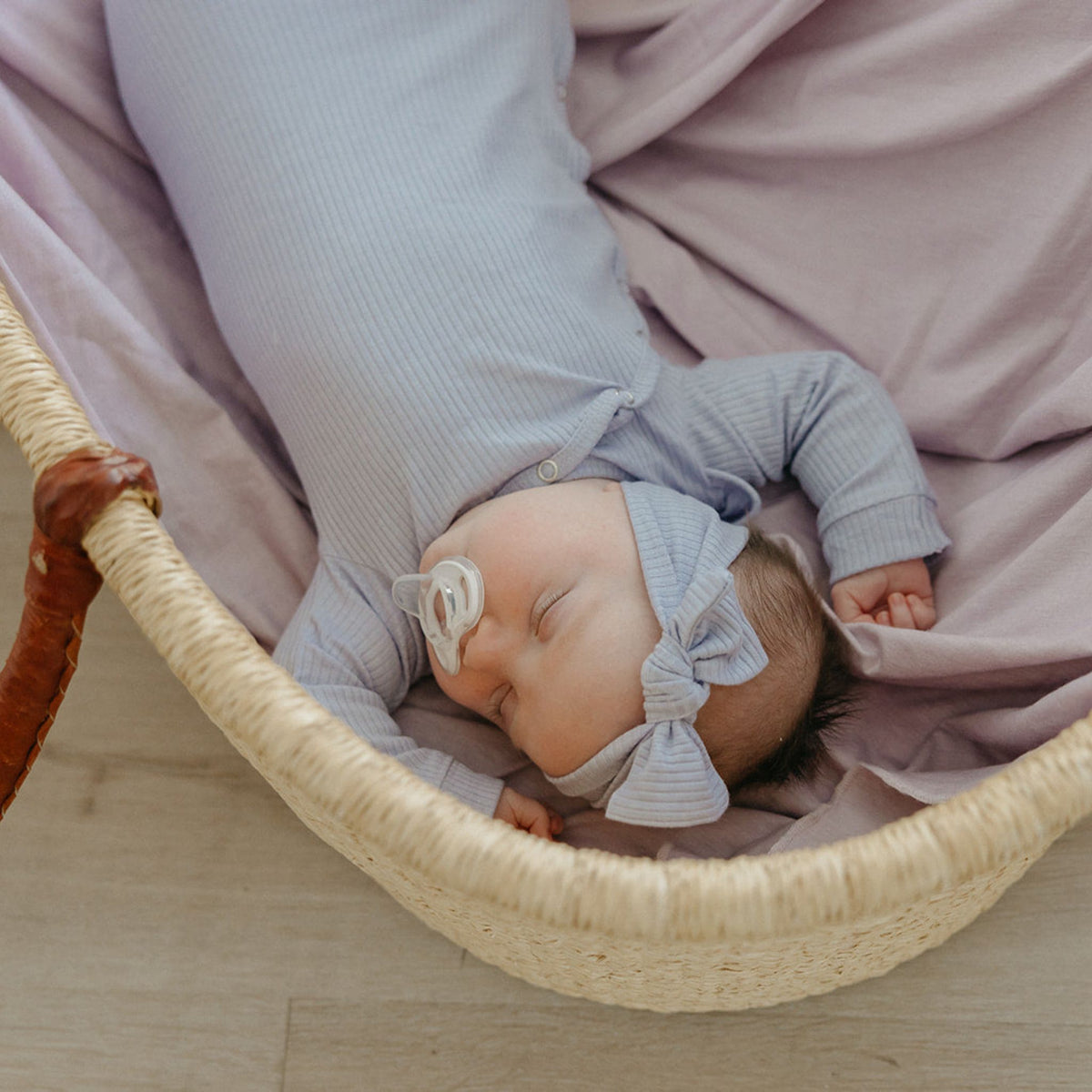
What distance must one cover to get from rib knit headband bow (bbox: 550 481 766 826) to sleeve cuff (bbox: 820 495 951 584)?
18cm

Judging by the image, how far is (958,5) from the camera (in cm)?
96

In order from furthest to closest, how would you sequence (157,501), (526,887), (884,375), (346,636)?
(884,375)
(346,636)
(157,501)
(526,887)

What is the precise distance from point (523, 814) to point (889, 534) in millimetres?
376

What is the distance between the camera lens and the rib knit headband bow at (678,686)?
0.72 m

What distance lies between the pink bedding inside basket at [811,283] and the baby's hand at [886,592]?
0.09ft

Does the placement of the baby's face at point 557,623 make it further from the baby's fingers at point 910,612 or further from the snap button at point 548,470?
the baby's fingers at point 910,612

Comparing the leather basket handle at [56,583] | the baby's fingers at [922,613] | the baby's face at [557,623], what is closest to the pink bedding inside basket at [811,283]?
the baby's fingers at [922,613]

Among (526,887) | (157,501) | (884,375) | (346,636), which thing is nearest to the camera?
(526,887)

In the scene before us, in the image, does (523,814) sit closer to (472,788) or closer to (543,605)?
(472,788)

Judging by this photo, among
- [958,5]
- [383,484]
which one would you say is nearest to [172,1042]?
[383,484]

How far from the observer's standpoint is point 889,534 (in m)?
0.89

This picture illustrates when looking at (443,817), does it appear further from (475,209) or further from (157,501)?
(475,209)

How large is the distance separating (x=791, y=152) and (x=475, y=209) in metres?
0.36

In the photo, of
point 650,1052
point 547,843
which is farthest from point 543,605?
point 650,1052
